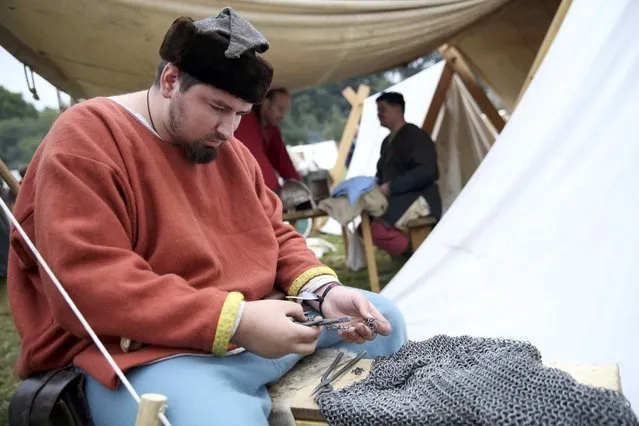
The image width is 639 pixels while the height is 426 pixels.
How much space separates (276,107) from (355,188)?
2.45 feet

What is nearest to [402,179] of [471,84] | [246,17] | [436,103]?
[471,84]

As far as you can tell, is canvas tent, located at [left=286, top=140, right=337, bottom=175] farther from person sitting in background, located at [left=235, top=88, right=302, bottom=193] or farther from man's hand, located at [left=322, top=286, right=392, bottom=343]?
man's hand, located at [left=322, top=286, right=392, bottom=343]

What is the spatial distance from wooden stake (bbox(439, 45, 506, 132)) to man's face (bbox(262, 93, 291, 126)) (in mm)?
1326

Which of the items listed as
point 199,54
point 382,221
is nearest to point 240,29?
point 199,54

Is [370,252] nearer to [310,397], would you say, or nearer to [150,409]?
[310,397]

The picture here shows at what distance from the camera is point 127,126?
1.11m

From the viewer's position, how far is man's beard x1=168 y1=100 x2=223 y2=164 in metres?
1.13

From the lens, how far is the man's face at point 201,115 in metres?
1.10

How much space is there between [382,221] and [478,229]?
1.64 meters

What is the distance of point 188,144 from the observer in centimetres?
116

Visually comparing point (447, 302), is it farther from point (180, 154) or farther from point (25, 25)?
point (25, 25)

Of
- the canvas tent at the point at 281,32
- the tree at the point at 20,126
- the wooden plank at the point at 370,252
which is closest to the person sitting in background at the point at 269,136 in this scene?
the canvas tent at the point at 281,32

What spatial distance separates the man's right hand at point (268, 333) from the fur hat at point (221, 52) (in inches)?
15.6

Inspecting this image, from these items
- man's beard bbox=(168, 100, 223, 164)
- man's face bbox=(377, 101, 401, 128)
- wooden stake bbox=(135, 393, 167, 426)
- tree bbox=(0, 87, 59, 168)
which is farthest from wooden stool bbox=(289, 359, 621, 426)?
tree bbox=(0, 87, 59, 168)
